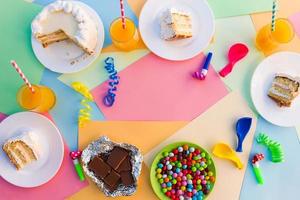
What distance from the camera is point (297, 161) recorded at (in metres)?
1.61

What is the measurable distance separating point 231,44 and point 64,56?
2.06 ft

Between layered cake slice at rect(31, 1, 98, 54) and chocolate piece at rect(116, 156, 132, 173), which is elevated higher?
layered cake slice at rect(31, 1, 98, 54)

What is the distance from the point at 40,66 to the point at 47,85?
77 mm

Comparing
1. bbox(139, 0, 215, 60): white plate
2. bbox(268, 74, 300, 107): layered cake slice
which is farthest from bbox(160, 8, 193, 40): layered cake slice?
bbox(268, 74, 300, 107): layered cake slice

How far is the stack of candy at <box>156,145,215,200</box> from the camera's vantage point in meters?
1.55

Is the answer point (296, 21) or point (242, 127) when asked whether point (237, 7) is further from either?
point (242, 127)

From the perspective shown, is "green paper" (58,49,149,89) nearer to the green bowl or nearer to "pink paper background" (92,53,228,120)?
"pink paper background" (92,53,228,120)

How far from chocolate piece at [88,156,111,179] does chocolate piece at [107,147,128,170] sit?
0.8 inches

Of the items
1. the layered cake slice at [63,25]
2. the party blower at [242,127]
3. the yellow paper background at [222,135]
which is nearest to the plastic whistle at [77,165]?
the yellow paper background at [222,135]

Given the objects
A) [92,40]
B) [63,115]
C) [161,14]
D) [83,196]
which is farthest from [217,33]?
[83,196]

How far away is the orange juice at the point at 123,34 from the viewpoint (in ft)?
5.18

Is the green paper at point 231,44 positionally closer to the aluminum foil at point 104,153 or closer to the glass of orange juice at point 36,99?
the aluminum foil at point 104,153

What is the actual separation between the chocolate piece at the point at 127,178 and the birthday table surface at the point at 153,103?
7 cm

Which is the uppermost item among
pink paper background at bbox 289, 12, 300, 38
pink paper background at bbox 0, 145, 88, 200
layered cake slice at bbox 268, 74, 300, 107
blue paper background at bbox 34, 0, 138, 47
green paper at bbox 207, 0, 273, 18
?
blue paper background at bbox 34, 0, 138, 47
